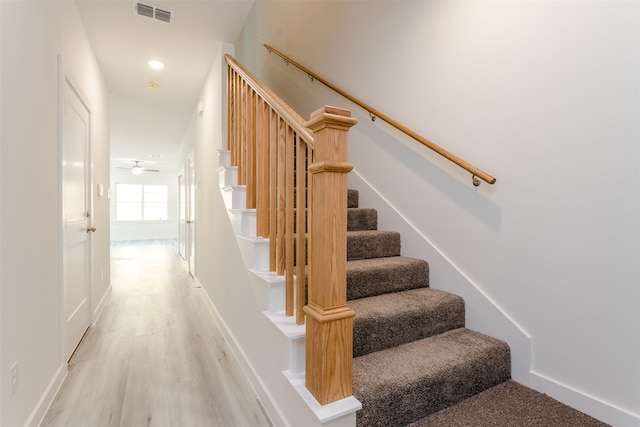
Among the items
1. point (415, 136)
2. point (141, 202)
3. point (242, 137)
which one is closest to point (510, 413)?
point (415, 136)

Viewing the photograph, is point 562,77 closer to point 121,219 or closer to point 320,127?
point 320,127

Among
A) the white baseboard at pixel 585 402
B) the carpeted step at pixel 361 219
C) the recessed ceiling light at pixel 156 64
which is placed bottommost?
the white baseboard at pixel 585 402

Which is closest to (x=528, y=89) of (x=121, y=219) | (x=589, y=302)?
(x=589, y=302)

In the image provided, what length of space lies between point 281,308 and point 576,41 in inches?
69.8

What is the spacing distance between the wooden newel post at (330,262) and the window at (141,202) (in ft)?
40.0

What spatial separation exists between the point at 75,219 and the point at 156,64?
1.99m

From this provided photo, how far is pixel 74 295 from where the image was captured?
242 centimetres

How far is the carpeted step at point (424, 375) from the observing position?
1.24m

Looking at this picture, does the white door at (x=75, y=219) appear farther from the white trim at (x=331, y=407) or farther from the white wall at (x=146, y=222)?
the white wall at (x=146, y=222)

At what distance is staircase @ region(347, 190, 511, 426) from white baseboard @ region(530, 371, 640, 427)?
15 centimetres

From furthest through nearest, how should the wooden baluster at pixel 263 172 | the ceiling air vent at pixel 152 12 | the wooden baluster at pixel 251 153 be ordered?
the ceiling air vent at pixel 152 12
the wooden baluster at pixel 251 153
the wooden baluster at pixel 263 172

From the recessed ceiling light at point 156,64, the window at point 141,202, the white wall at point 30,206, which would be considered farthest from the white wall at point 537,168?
the window at point 141,202

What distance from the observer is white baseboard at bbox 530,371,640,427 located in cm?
122

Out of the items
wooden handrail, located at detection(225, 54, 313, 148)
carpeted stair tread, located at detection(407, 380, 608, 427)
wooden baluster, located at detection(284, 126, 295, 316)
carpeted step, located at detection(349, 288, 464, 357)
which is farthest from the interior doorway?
carpeted stair tread, located at detection(407, 380, 608, 427)
